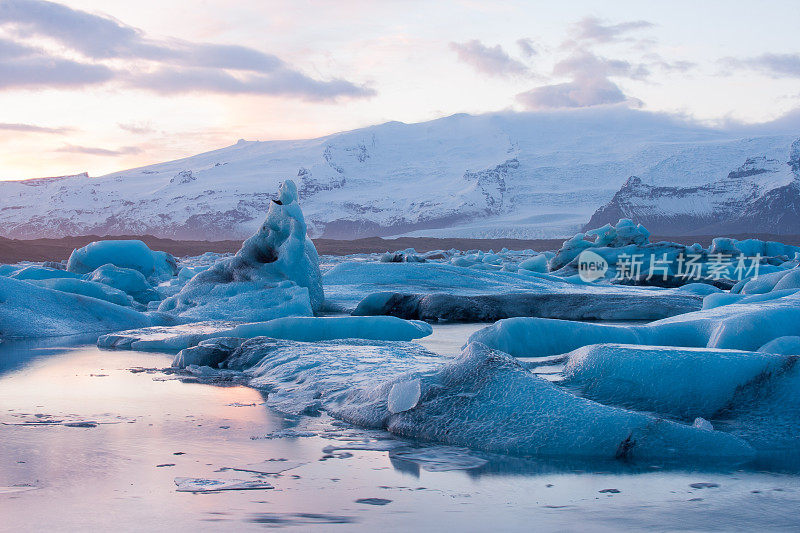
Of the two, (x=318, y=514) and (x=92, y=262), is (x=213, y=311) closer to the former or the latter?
(x=92, y=262)

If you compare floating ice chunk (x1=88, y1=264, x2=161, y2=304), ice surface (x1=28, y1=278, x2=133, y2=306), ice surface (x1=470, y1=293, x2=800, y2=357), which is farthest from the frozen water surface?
floating ice chunk (x1=88, y1=264, x2=161, y2=304)

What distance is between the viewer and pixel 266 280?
8.82 metres

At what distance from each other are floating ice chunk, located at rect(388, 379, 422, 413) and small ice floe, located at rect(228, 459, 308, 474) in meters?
0.66

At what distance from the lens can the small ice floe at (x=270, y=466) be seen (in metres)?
2.43

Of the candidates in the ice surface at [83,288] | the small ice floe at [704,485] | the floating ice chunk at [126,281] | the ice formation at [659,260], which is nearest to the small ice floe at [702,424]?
the small ice floe at [704,485]

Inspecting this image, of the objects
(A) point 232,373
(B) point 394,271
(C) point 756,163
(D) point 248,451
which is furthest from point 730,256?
(C) point 756,163

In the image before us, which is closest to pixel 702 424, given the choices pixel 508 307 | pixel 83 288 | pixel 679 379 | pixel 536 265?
pixel 679 379

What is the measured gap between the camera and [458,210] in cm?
9938

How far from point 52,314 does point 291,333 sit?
2.47 metres

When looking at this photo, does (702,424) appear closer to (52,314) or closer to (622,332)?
(622,332)

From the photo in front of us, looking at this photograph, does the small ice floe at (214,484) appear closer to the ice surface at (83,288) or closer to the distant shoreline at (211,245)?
the ice surface at (83,288)

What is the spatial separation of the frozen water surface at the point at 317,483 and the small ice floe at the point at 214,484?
0.01m

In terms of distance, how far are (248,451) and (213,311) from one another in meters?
5.75

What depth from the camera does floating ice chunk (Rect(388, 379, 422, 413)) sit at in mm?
3121
